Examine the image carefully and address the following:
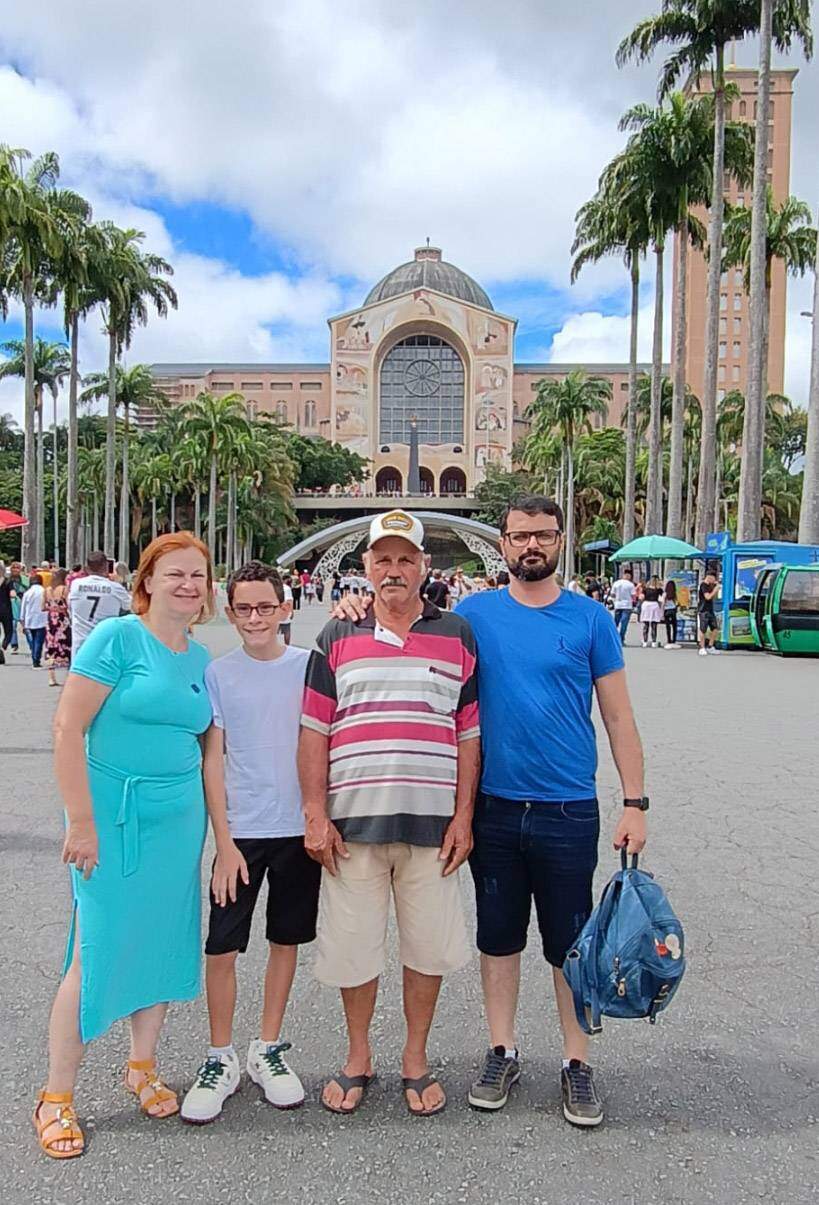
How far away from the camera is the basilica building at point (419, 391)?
4104 inches

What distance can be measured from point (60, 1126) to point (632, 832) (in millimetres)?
1842

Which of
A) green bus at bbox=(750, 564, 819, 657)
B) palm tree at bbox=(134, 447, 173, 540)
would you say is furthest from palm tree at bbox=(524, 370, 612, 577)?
green bus at bbox=(750, 564, 819, 657)

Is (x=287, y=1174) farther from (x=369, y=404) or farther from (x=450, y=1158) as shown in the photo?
(x=369, y=404)

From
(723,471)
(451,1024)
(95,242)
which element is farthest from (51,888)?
(723,471)

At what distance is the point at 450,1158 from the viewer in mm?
2598

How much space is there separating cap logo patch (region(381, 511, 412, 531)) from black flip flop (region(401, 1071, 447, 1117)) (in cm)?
167

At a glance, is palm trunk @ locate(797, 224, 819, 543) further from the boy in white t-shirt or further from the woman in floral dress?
the boy in white t-shirt

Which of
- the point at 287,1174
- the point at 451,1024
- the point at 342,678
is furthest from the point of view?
the point at 451,1024

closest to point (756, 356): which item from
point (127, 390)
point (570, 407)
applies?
point (570, 407)

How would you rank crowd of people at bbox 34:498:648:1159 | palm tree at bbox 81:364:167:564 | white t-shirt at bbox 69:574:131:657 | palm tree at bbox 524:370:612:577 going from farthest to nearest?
1. palm tree at bbox 524:370:612:577
2. palm tree at bbox 81:364:167:564
3. white t-shirt at bbox 69:574:131:657
4. crowd of people at bbox 34:498:648:1159

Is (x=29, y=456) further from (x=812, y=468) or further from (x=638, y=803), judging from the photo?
(x=638, y=803)

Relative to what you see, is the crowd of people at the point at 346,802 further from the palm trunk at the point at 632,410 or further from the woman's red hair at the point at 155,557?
the palm trunk at the point at 632,410

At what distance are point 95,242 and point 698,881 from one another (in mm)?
37113

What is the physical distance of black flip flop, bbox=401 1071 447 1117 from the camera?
2.81m
